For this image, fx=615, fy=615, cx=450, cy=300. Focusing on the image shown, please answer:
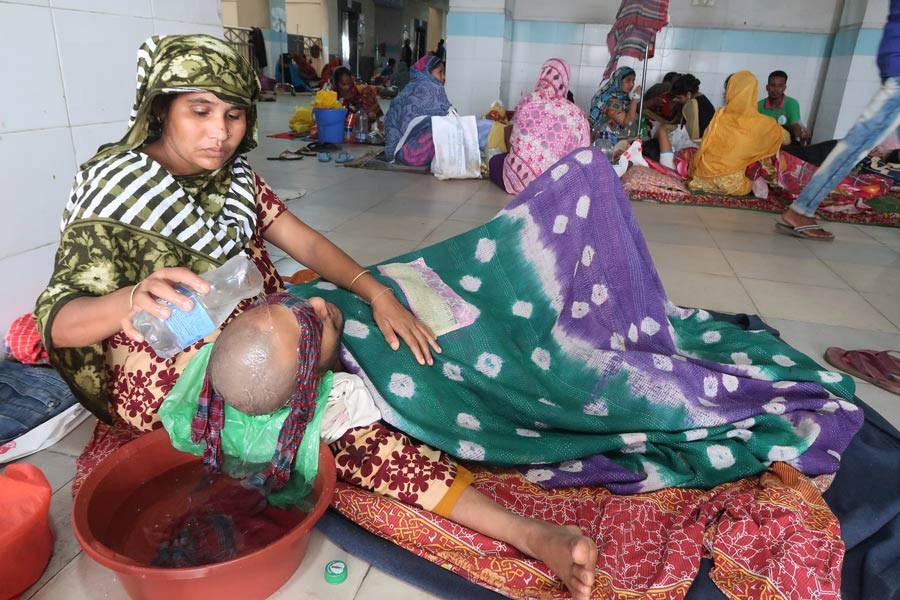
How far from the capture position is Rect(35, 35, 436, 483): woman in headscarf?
1.20 m

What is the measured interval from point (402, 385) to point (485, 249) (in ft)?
1.98

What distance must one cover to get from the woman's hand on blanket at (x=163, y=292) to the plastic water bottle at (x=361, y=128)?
615cm

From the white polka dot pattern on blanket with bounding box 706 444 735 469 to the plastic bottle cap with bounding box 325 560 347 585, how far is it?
0.87m

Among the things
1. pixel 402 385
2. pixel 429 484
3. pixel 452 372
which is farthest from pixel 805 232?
pixel 429 484

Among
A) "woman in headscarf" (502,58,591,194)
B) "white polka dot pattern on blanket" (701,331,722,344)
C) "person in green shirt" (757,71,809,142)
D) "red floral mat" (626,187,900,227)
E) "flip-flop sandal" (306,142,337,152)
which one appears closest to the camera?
"white polka dot pattern on blanket" (701,331,722,344)

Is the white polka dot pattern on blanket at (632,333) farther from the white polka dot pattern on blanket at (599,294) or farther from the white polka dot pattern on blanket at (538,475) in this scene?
the white polka dot pattern on blanket at (538,475)

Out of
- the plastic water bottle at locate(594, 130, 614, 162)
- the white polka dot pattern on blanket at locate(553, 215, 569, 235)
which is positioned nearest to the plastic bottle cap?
the white polka dot pattern on blanket at locate(553, 215, 569, 235)

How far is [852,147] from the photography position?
133 inches

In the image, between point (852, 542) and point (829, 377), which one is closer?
point (852, 542)

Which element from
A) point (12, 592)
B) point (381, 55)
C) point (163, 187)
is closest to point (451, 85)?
point (163, 187)

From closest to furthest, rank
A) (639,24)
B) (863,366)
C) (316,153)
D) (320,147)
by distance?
(863,366), (639,24), (316,153), (320,147)

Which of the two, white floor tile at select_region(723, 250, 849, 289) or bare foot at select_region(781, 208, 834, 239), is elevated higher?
bare foot at select_region(781, 208, 834, 239)

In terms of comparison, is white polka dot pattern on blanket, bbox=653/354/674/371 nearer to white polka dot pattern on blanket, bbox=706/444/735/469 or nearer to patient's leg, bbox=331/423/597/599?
white polka dot pattern on blanket, bbox=706/444/735/469

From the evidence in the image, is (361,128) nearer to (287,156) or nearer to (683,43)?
(287,156)
